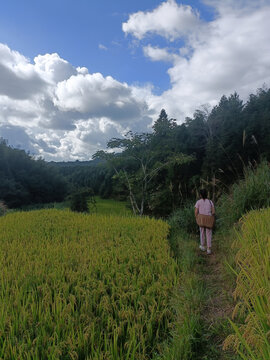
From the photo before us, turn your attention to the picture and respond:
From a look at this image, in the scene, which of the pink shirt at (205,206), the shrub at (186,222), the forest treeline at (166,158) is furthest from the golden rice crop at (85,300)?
the forest treeline at (166,158)

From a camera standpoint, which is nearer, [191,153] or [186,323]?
[186,323]

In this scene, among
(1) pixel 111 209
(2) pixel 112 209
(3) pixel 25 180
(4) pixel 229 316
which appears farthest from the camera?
(3) pixel 25 180

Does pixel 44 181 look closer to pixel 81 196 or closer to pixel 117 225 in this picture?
pixel 81 196

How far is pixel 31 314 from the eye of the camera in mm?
3023

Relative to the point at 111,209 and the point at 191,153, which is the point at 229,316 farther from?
the point at 191,153

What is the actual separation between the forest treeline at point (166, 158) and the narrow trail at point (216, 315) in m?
13.3

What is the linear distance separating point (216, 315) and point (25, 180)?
45.1 m

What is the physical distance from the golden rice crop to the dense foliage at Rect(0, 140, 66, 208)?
35594 millimetres

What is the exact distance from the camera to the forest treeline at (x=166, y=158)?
18.7m

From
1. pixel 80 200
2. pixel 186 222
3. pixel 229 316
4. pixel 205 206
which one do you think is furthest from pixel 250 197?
pixel 80 200

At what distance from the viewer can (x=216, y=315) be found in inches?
121

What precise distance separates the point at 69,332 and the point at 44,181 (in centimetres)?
4586

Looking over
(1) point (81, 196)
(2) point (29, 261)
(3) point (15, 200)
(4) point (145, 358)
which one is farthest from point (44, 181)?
(4) point (145, 358)

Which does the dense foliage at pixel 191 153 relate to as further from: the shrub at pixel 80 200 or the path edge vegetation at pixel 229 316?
the path edge vegetation at pixel 229 316
